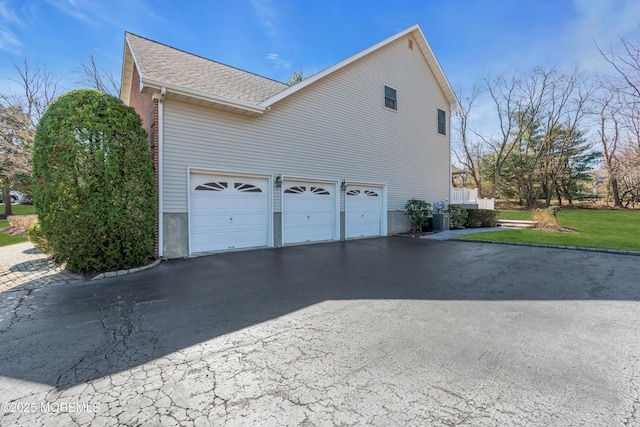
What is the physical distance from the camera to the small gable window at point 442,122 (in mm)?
15691

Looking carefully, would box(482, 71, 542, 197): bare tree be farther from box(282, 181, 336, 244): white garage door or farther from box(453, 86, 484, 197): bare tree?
box(282, 181, 336, 244): white garage door

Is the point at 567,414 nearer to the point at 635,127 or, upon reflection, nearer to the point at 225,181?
the point at 225,181

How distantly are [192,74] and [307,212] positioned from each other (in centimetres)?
560

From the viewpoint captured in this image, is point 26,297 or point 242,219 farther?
point 242,219

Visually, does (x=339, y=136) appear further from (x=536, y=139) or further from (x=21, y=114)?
(x=536, y=139)

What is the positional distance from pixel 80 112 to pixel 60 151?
86 centimetres

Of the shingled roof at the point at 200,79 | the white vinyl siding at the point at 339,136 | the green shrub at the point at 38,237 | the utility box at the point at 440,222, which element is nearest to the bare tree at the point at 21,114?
the shingled roof at the point at 200,79

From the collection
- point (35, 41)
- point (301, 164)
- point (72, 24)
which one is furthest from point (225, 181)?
point (35, 41)

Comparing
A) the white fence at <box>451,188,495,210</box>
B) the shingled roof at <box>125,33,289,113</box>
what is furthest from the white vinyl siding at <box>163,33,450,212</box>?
the white fence at <box>451,188,495,210</box>

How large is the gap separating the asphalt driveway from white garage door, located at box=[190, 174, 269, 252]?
2.69 m

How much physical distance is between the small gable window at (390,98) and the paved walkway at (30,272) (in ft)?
40.4

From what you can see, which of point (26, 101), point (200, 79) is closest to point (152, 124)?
point (200, 79)

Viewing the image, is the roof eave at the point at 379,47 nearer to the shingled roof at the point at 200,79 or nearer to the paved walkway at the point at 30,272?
the shingled roof at the point at 200,79

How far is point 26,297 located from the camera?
459 cm
